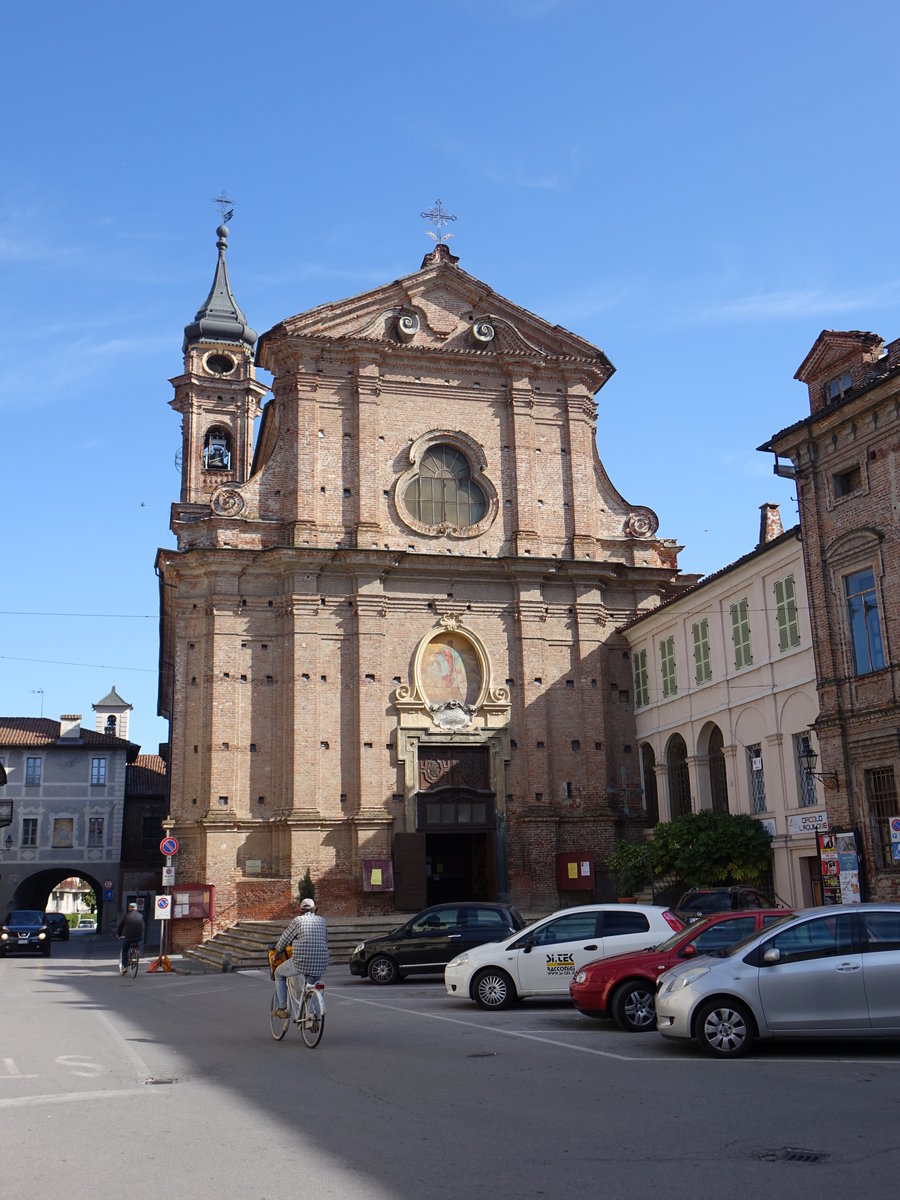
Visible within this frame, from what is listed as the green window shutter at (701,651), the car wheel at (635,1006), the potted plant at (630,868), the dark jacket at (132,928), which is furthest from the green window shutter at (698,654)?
the car wheel at (635,1006)

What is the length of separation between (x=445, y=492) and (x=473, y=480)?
3.38 feet

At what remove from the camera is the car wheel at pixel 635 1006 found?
14289mm

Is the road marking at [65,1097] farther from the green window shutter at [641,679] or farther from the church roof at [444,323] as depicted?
the church roof at [444,323]

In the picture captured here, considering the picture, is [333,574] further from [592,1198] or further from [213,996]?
[592,1198]

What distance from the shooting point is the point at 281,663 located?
34781mm

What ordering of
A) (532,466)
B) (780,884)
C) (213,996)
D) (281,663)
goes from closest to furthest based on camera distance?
1. (213,996)
2. (780,884)
3. (281,663)
4. (532,466)

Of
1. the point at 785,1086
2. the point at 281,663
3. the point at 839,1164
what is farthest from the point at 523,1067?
the point at 281,663

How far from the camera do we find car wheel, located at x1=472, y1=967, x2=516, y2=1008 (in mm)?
17328

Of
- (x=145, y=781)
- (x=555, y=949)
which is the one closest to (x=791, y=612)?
(x=555, y=949)

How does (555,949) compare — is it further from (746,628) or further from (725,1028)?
(746,628)

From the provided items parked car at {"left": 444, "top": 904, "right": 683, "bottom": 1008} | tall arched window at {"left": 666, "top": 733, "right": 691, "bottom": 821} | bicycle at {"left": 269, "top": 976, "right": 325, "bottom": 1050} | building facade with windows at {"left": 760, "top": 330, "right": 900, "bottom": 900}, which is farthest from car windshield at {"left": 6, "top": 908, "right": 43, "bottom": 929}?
bicycle at {"left": 269, "top": 976, "right": 325, "bottom": 1050}

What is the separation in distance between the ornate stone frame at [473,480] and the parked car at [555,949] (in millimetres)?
20441

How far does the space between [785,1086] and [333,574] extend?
26600mm

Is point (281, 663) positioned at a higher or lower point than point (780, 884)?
higher
